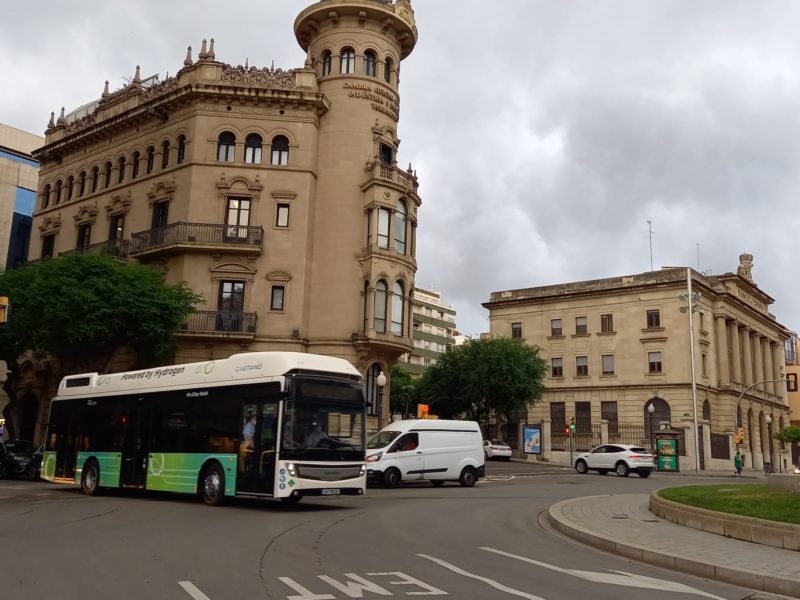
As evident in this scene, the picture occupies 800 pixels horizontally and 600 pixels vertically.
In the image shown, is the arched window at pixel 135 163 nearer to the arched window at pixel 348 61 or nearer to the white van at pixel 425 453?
the arched window at pixel 348 61

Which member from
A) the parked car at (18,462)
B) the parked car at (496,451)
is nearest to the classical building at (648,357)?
the parked car at (496,451)

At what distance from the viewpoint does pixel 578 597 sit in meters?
7.90

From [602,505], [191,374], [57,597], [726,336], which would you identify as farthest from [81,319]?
[726,336]

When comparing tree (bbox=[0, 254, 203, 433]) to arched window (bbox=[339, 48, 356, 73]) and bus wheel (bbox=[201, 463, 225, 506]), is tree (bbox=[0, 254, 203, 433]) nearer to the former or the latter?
arched window (bbox=[339, 48, 356, 73])

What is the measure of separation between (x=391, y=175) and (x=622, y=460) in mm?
18141

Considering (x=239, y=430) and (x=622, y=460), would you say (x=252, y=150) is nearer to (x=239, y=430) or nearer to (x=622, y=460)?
(x=239, y=430)

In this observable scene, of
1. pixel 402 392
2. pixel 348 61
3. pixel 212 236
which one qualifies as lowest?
pixel 402 392

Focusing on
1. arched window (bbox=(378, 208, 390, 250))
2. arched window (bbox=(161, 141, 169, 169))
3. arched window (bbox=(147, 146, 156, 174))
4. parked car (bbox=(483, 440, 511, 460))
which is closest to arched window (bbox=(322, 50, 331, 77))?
arched window (bbox=(378, 208, 390, 250))

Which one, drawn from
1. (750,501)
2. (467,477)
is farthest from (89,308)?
(750,501)

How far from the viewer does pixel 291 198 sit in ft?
119

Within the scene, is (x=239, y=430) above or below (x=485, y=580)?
above

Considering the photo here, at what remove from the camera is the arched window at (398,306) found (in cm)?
3641

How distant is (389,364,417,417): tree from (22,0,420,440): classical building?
3568cm

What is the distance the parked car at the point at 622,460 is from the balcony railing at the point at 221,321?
61.1 ft
